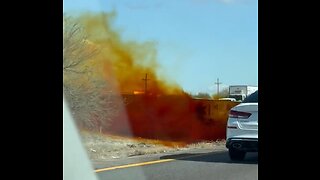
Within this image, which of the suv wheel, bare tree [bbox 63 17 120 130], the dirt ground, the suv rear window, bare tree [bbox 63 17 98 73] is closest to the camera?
the suv rear window

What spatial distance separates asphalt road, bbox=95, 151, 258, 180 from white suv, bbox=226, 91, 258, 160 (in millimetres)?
135

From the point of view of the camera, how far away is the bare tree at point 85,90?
5.85 meters

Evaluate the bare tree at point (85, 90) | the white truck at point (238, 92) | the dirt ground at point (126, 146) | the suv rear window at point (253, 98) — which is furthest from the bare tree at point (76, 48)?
the suv rear window at point (253, 98)

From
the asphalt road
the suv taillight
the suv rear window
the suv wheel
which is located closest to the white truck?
the suv rear window

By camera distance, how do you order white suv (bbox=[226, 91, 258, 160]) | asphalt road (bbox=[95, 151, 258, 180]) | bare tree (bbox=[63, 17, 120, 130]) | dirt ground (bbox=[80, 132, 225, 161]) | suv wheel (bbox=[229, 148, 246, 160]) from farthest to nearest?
suv wheel (bbox=[229, 148, 246, 160]), dirt ground (bbox=[80, 132, 225, 161]), asphalt road (bbox=[95, 151, 258, 180]), white suv (bbox=[226, 91, 258, 160]), bare tree (bbox=[63, 17, 120, 130])

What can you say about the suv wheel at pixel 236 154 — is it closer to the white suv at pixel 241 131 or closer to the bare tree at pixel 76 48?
the white suv at pixel 241 131

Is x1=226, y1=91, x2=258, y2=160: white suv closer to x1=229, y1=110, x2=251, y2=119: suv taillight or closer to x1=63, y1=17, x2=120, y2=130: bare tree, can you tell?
x1=229, y1=110, x2=251, y2=119: suv taillight

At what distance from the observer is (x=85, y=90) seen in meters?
6.90

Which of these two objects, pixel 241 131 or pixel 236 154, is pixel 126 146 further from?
pixel 241 131

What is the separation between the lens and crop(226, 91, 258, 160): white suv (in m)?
5.96

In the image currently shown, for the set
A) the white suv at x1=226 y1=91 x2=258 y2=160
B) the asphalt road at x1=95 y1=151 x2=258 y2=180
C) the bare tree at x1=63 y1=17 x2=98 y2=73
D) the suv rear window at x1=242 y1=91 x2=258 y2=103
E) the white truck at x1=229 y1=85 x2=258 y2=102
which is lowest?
the asphalt road at x1=95 y1=151 x2=258 y2=180
